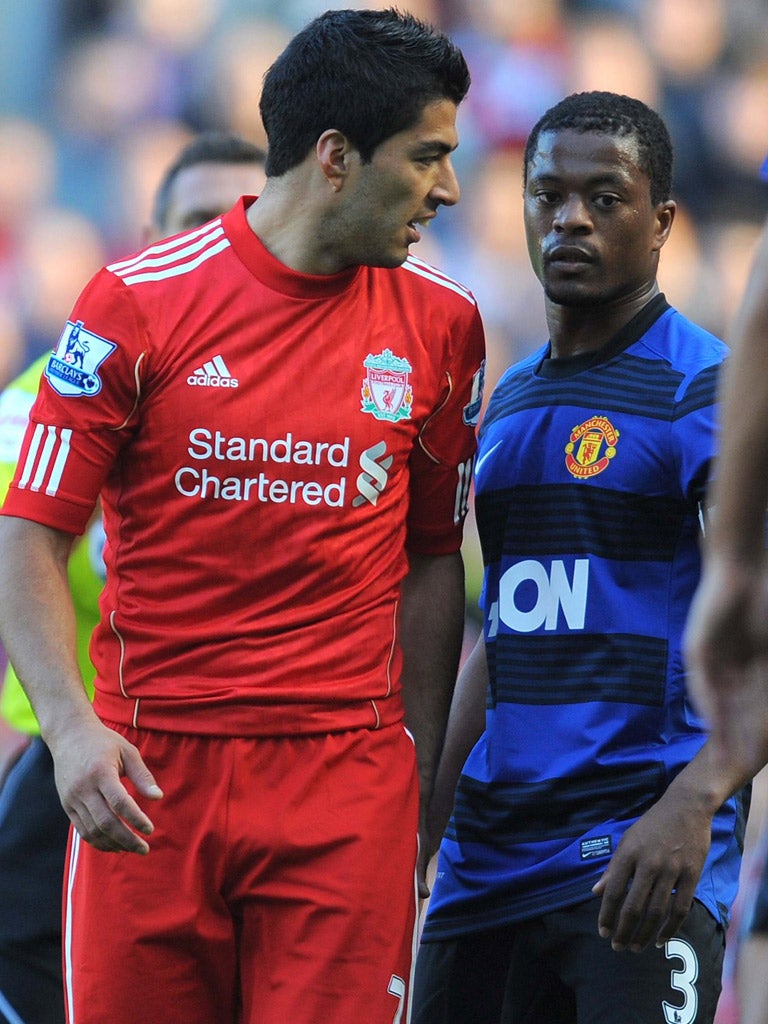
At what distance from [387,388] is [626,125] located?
2.08ft

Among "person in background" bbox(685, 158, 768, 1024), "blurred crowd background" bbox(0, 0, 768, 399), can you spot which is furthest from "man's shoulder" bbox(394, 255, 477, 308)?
"blurred crowd background" bbox(0, 0, 768, 399)

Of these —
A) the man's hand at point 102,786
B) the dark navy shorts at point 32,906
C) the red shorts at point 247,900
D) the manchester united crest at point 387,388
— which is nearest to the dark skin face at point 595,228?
the manchester united crest at point 387,388

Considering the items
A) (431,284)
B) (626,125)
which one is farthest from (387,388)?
(626,125)

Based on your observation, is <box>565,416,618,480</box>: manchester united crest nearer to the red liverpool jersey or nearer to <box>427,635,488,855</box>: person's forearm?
the red liverpool jersey

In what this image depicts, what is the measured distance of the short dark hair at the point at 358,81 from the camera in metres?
2.92

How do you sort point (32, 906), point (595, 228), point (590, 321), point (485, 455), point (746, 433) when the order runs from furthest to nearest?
point (32, 906), point (485, 455), point (590, 321), point (595, 228), point (746, 433)

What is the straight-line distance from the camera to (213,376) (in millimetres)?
2822

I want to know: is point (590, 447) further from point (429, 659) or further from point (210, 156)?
point (210, 156)

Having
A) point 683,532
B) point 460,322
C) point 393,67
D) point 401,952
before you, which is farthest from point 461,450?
point 401,952

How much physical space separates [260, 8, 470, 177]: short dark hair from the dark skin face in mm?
247

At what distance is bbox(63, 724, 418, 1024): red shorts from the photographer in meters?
2.75

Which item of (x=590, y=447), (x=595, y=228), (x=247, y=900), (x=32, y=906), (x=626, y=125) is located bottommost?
(x=32, y=906)

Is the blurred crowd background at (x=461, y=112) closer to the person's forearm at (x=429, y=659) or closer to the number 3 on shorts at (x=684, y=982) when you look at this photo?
the person's forearm at (x=429, y=659)

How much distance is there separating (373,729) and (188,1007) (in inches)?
22.0
